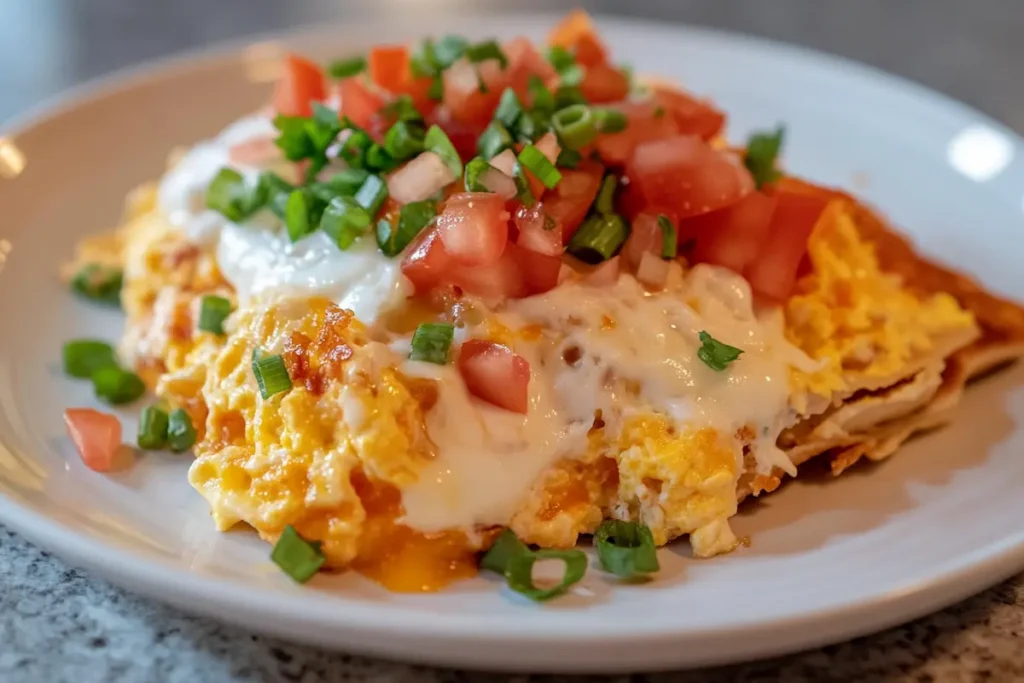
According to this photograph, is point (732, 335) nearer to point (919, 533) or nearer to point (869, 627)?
point (919, 533)

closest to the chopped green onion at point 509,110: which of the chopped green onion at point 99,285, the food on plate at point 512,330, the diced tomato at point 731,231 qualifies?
the food on plate at point 512,330

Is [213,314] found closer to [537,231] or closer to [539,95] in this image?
[537,231]

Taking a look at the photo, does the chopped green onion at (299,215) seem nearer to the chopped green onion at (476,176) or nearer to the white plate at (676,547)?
the chopped green onion at (476,176)

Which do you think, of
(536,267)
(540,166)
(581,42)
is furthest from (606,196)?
(581,42)

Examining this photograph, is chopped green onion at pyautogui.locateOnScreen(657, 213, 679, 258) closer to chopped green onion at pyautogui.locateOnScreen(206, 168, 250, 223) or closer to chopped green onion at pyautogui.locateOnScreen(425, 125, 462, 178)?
chopped green onion at pyautogui.locateOnScreen(425, 125, 462, 178)

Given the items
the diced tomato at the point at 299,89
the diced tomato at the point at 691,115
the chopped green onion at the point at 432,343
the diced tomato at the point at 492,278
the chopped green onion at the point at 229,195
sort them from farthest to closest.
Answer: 1. the diced tomato at the point at 299,89
2. the diced tomato at the point at 691,115
3. the chopped green onion at the point at 229,195
4. the diced tomato at the point at 492,278
5. the chopped green onion at the point at 432,343
